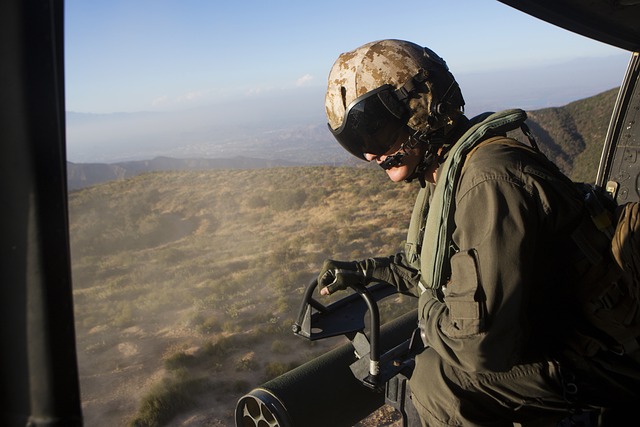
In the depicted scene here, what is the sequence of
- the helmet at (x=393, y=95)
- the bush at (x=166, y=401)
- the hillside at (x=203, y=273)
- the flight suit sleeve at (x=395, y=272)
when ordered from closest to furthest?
the helmet at (x=393, y=95)
the flight suit sleeve at (x=395, y=272)
the bush at (x=166, y=401)
the hillside at (x=203, y=273)

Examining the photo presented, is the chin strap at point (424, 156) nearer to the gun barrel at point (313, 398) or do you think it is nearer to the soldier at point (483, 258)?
the soldier at point (483, 258)

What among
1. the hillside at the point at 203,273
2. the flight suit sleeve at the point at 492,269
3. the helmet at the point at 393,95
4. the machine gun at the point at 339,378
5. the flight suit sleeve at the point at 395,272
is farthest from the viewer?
the hillside at the point at 203,273

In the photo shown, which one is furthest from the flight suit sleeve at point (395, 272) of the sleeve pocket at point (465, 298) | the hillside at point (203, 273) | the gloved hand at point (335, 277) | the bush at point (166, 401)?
the bush at point (166, 401)

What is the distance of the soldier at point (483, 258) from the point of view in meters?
1.84

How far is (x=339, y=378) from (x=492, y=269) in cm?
195

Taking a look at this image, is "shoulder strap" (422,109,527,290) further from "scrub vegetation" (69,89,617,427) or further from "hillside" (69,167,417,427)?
"hillside" (69,167,417,427)

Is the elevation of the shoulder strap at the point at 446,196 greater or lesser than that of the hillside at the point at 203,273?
greater

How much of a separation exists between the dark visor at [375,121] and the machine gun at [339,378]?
0.87m

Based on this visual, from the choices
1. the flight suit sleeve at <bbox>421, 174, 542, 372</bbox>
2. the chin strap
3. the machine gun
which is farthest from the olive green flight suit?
the chin strap

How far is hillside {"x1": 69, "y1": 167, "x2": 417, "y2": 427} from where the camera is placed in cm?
827

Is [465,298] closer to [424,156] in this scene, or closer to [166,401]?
[424,156]

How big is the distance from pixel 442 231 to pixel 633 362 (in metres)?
1.11

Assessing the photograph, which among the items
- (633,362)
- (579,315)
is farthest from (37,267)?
(633,362)

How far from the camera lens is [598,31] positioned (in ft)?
12.9
